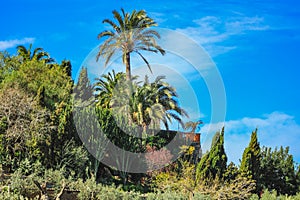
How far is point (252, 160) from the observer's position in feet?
75.8

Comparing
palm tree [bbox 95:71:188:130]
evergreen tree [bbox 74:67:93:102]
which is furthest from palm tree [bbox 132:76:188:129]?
evergreen tree [bbox 74:67:93:102]

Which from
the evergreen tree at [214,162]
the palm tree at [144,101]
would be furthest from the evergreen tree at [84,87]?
the evergreen tree at [214,162]

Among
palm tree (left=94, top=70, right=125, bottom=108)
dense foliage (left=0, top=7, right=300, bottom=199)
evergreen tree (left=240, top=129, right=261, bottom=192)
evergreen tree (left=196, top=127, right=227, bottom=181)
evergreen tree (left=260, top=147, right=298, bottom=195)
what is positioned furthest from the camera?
palm tree (left=94, top=70, right=125, bottom=108)

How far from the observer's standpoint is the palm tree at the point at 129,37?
27.0m

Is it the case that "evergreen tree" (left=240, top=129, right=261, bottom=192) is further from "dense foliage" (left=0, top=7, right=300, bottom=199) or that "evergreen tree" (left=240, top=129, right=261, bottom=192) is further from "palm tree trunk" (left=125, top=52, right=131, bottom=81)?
"palm tree trunk" (left=125, top=52, right=131, bottom=81)

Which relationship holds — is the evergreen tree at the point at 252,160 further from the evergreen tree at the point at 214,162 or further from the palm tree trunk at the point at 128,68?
the palm tree trunk at the point at 128,68

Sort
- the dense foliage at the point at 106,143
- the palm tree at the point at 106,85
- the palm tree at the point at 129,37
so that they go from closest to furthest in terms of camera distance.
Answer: the dense foliage at the point at 106,143
the palm tree at the point at 129,37
the palm tree at the point at 106,85

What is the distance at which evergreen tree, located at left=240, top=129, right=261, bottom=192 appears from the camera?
22469 millimetres

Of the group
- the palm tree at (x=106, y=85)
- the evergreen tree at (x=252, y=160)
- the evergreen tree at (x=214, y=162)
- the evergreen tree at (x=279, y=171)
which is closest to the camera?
the evergreen tree at (x=214, y=162)

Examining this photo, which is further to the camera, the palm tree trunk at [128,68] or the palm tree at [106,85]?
the palm tree at [106,85]

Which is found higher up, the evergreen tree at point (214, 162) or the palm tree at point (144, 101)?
the palm tree at point (144, 101)

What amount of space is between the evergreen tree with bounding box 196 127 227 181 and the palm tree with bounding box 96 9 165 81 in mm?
7411

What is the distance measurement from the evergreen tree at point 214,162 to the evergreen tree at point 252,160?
1.26m

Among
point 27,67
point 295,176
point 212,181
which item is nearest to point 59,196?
point 212,181
